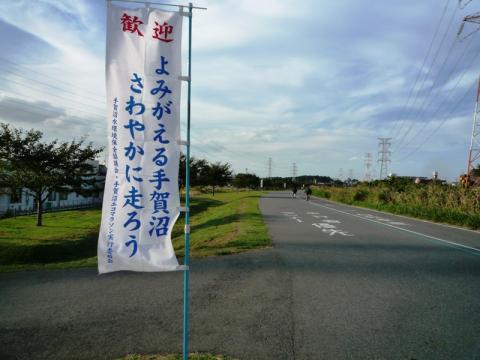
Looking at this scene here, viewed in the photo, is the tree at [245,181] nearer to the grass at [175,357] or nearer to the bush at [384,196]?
the bush at [384,196]

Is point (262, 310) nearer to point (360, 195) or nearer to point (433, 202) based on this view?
point (433, 202)

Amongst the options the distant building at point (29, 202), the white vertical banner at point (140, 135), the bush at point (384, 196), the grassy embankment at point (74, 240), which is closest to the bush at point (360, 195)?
the bush at point (384, 196)

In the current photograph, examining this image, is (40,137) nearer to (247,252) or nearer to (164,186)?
(247,252)

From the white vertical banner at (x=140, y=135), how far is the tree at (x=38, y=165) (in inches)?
715

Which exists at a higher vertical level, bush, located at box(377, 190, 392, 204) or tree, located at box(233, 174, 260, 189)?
tree, located at box(233, 174, 260, 189)

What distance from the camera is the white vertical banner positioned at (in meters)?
3.50

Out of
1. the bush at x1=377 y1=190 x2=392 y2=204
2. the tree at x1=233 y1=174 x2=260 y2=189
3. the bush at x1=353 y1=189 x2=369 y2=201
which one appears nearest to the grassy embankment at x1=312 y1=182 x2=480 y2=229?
the bush at x1=377 y1=190 x2=392 y2=204

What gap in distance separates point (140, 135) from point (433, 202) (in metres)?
20.9

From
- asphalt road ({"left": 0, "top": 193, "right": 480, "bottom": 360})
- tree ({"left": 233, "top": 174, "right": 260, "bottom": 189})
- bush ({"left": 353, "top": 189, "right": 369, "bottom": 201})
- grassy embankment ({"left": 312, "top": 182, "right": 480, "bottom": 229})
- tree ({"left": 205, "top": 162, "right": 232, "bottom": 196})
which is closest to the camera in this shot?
asphalt road ({"left": 0, "top": 193, "right": 480, "bottom": 360})

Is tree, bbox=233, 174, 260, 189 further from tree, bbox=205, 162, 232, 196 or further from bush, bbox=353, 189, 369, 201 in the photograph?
bush, bbox=353, 189, 369, 201

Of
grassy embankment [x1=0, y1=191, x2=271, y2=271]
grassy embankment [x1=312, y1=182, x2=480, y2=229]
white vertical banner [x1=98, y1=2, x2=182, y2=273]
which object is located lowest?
grassy embankment [x1=0, y1=191, x2=271, y2=271]

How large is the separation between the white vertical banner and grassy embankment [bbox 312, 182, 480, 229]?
15720 mm

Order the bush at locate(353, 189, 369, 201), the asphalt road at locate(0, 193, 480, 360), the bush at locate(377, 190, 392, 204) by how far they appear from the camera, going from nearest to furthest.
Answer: the asphalt road at locate(0, 193, 480, 360) → the bush at locate(377, 190, 392, 204) → the bush at locate(353, 189, 369, 201)

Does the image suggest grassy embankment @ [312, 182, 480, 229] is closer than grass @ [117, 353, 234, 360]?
No
